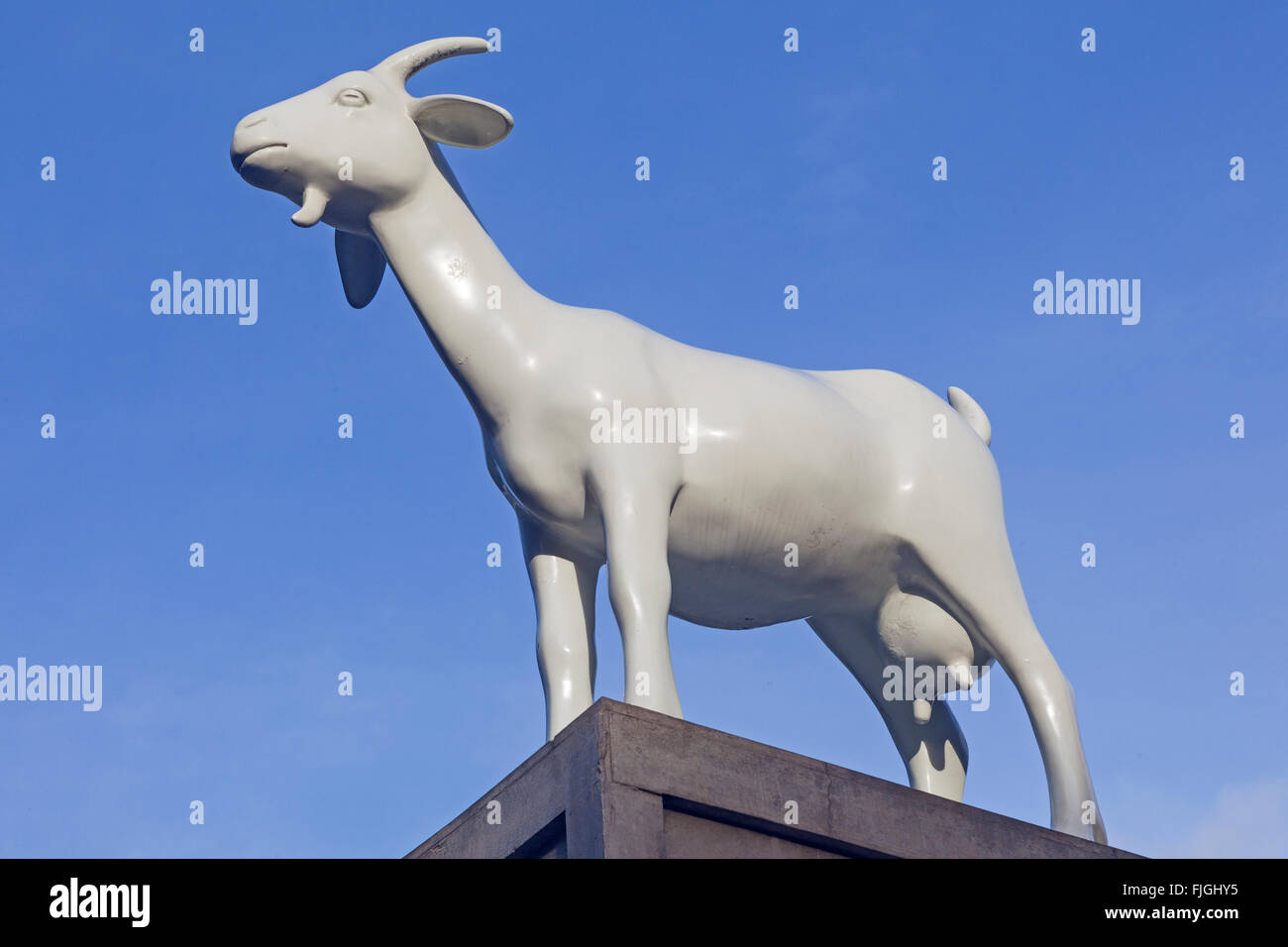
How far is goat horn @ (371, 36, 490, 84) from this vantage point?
36.8 feet

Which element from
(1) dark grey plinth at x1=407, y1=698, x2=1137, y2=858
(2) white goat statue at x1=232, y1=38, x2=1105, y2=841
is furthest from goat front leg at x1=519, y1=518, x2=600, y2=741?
(1) dark grey plinth at x1=407, y1=698, x2=1137, y2=858

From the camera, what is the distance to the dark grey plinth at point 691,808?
28.6ft

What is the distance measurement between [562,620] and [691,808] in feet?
6.66

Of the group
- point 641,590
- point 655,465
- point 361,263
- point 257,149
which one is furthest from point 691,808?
point 257,149

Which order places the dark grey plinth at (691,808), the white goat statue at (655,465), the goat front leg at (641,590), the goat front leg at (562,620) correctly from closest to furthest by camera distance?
the dark grey plinth at (691,808)
the goat front leg at (641,590)
the white goat statue at (655,465)
the goat front leg at (562,620)

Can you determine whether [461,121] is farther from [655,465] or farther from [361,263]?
Result: [655,465]

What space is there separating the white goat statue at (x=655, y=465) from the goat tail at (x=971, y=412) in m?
0.65

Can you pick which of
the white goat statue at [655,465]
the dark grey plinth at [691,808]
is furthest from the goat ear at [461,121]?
the dark grey plinth at [691,808]

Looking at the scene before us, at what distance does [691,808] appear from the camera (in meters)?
8.99

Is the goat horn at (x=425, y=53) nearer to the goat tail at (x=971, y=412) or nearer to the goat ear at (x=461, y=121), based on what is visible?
the goat ear at (x=461, y=121)

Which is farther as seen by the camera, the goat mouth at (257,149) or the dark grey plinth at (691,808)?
the goat mouth at (257,149)

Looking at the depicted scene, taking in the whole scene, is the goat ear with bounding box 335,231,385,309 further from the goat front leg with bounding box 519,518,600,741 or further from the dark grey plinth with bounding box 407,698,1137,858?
the dark grey plinth with bounding box 407,698,1137,858
